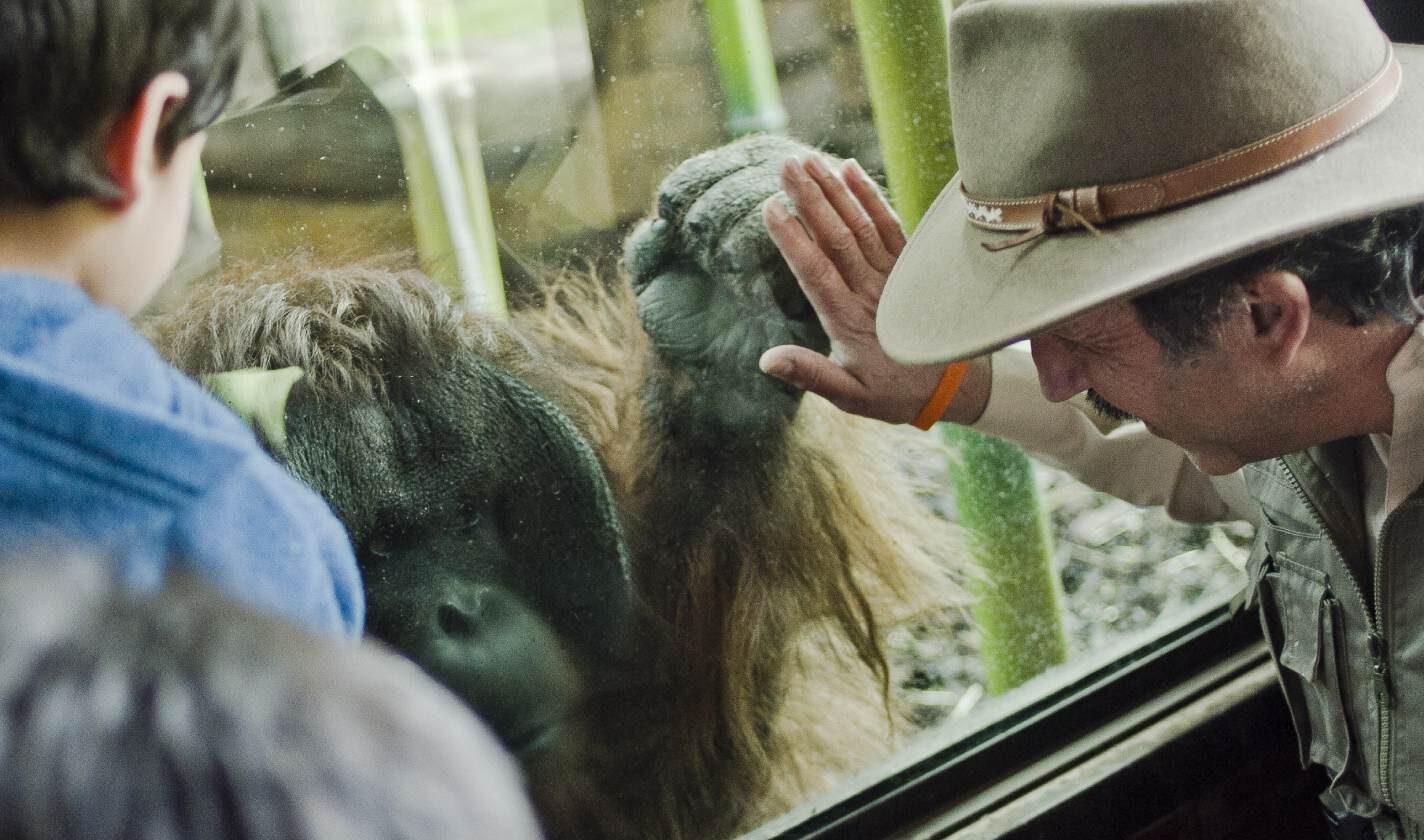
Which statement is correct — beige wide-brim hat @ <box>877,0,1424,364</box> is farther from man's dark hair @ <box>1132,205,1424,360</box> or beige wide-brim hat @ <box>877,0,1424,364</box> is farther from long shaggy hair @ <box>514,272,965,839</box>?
long shaggy hair @ <box>514,272,965,839</box>

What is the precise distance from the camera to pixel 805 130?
1.23 meters

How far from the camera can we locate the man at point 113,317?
531mm

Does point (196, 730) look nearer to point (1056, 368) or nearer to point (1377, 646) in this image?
point (1056, 368)

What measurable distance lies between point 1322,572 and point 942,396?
41cm

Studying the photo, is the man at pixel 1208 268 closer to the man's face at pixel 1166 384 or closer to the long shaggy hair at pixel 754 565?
the man's face at pixel 1166 384

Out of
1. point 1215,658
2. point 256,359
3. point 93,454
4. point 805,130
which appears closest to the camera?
point 93,454

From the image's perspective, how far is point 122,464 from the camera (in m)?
0.54

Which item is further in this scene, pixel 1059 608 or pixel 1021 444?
pixel 1059 608

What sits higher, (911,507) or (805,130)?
(805,130)

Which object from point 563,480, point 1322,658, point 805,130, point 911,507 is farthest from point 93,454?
point 1322,658

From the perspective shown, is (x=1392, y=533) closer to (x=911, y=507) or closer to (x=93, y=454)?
(x=911, y=507)

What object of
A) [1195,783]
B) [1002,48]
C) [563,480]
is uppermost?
[1002,48]

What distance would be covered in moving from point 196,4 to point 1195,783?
4.55ft

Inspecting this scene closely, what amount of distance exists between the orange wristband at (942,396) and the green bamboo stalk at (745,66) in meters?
0.29
